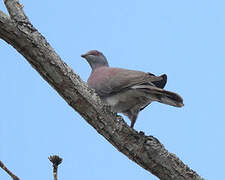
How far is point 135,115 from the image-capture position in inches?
257

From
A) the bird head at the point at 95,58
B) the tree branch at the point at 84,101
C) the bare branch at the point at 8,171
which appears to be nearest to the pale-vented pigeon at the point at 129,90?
the tree branch at the point at 84,101

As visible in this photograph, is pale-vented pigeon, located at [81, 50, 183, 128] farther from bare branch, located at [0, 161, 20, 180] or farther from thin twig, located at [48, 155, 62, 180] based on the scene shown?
bare branch, located at [0, 161, 20, 180]

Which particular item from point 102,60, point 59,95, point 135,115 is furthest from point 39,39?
point 102,60

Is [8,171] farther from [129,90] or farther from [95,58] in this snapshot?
[95,58]

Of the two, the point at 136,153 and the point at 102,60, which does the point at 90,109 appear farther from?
the point at 102,60

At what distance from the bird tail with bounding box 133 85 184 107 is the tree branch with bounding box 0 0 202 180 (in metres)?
0.52

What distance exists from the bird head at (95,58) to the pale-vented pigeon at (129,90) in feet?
4.18

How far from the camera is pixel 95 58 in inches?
310

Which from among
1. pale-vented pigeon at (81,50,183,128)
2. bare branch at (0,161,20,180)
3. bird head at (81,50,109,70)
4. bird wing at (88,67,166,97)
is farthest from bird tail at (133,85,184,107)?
bare branch at (0,161,20,180)

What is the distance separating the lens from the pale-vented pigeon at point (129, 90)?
580cm

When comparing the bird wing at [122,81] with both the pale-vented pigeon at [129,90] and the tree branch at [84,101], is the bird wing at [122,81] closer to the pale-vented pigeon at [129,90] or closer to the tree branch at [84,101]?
the pale-vented pigeon at [129,90]

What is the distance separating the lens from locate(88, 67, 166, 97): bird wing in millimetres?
5949

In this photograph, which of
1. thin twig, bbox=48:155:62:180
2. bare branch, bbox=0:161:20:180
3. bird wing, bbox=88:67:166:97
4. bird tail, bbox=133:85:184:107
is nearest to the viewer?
bare branch, bbox=0:161:20:180

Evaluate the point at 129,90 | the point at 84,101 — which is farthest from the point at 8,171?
the point at 129,90
